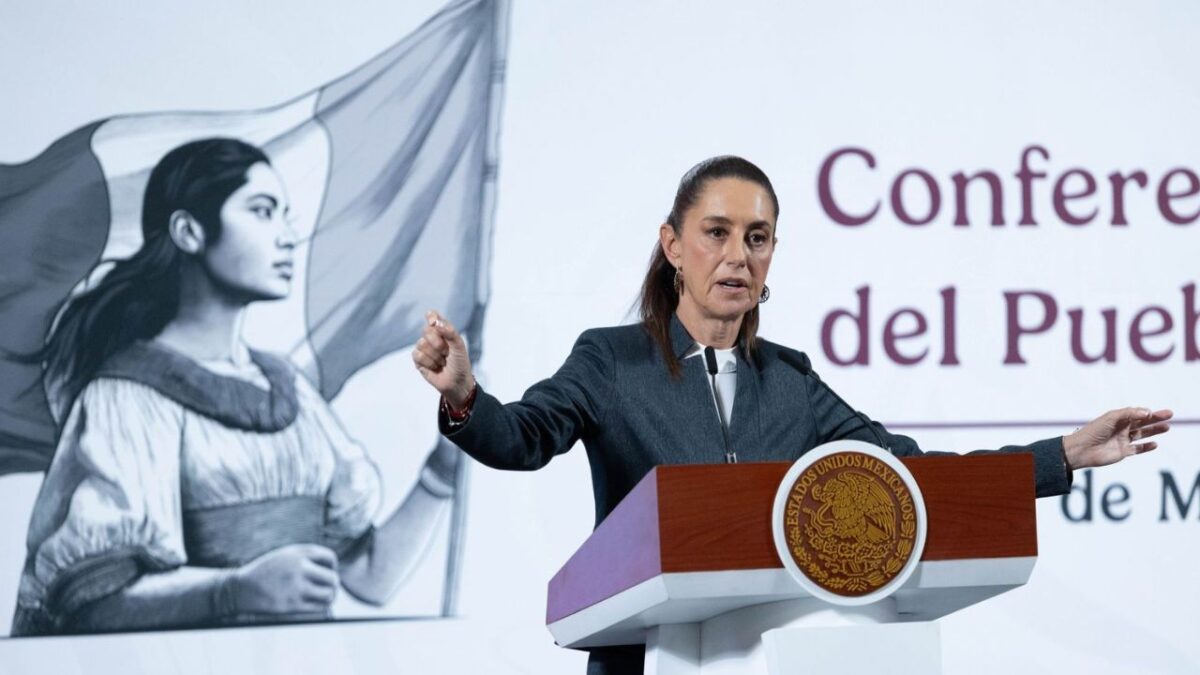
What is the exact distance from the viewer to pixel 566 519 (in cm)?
319

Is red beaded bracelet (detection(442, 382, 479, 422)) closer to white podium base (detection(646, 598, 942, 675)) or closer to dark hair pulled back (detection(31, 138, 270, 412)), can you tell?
white podium base (detection(646, 598, 942, 675))

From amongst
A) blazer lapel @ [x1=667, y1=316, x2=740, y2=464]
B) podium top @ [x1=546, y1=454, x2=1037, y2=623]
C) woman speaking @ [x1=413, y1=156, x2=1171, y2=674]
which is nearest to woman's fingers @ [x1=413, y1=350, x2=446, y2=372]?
woman speaking @ [x1=413, y1=156, x2=1171, y2=674]

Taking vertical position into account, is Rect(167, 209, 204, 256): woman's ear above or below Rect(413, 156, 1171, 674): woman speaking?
above

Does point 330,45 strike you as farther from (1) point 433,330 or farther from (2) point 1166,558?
(2) point 1166,558

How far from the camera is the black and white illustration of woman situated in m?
3.09

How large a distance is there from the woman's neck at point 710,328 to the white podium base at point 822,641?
0.61 m

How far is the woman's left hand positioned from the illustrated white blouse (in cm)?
177

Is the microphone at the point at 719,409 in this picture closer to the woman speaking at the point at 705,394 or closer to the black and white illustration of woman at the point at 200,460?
the woman speaking at the point at 705,394

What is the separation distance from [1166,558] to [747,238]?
193 centimetres

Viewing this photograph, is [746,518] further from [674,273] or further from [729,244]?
[674,273]

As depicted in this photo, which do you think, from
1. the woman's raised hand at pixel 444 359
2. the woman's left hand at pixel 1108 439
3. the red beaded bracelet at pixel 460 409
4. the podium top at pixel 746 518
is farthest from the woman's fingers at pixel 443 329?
the woman's left hand at pixel 1108 439

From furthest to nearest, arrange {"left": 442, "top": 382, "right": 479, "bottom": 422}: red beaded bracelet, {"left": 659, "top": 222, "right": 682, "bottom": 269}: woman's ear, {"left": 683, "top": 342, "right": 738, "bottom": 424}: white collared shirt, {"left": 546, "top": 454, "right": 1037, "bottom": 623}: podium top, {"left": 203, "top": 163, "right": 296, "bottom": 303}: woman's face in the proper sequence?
{"left": 203, "top": 163, "right": 296, "bottom": 303}: woman's face → {"left": 659, "top": 222, "right": 682, "bottom": 269}: woman's ear → {"left": 683, "top": 342, "right": 738, "bottom": 424}: white collared shirt → {"left": 442, "top": 382, "right": 479, "bottom": 422}: red beaded bracelet → {"left": 546, "top": 454, "right": 1037, "bottom": 623}: podium top

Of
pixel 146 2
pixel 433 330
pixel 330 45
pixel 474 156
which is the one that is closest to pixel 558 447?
pixel 433 330

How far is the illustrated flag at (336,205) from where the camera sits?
318cm
